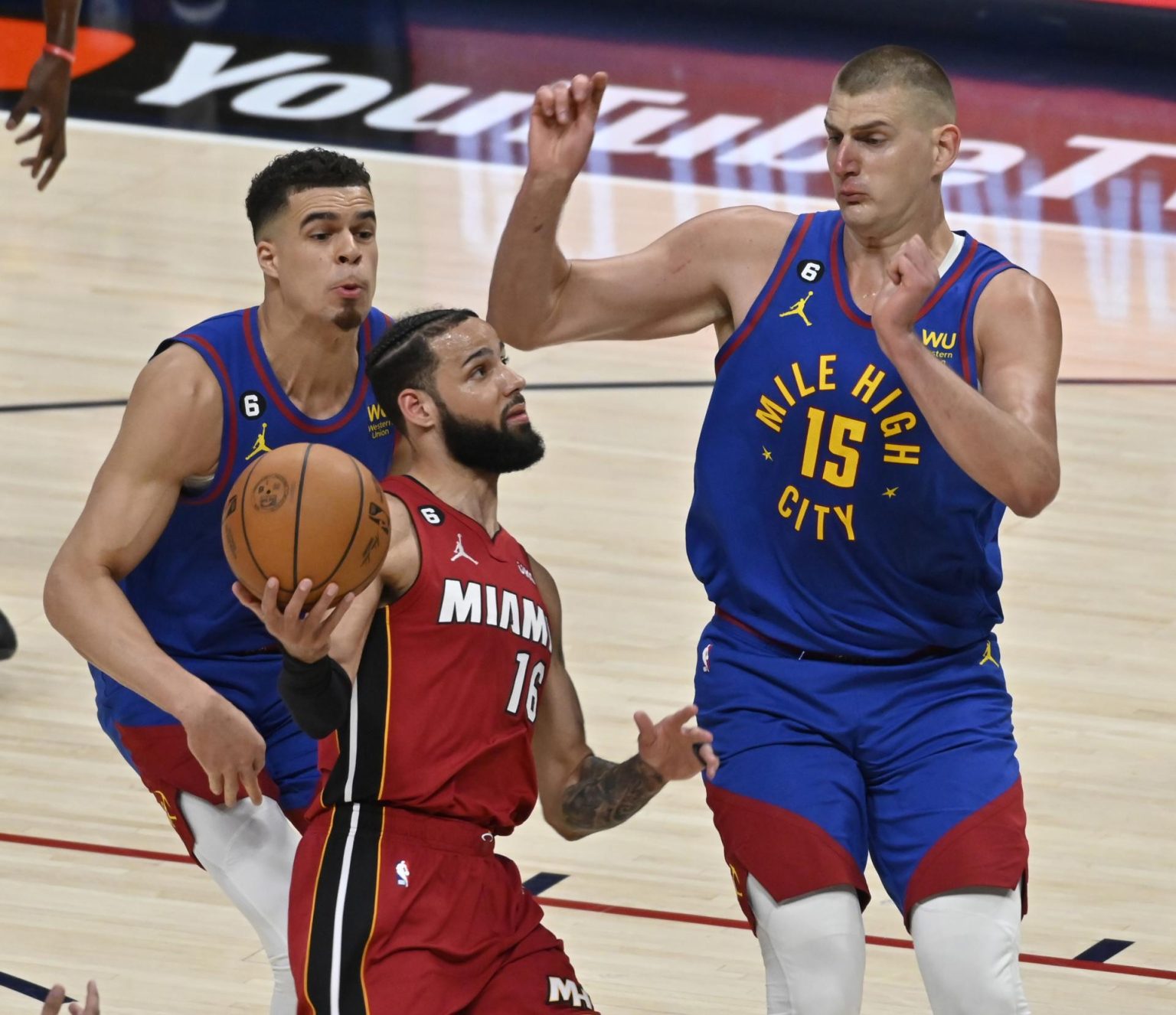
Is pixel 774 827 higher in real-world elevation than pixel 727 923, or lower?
higher

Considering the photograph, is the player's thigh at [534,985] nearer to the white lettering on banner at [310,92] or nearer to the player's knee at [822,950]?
the player's knee at [822,950]

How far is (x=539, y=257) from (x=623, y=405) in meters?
5.88

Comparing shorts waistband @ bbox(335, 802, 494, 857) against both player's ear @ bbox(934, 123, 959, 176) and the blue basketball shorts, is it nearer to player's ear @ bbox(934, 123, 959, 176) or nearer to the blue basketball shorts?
the blue basketball shorts

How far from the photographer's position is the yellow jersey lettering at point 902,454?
552 cm

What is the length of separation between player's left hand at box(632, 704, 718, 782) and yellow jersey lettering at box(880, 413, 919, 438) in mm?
782

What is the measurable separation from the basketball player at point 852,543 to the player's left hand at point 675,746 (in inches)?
8.5

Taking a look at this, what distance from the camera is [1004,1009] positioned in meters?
5.17

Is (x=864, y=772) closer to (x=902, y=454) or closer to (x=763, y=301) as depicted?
(x=902, y=454)

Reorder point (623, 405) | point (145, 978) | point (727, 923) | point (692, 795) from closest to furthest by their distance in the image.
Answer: point (145, 978)
point (727, 923)
point (692, 795)
point (623, 405)

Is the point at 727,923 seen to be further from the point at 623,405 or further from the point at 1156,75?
the point at 1156,75

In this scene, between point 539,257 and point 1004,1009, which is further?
point 539,257

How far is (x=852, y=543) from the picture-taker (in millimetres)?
5566

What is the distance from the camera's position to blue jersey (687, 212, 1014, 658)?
5.53 meters

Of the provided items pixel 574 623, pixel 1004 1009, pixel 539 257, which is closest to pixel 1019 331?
pixel 539 257
